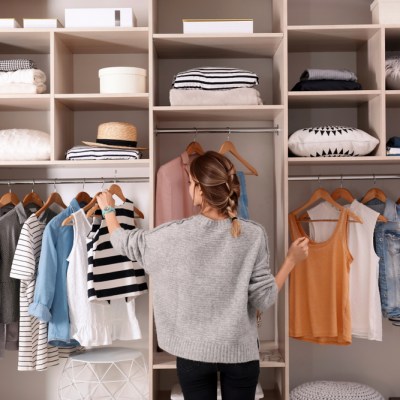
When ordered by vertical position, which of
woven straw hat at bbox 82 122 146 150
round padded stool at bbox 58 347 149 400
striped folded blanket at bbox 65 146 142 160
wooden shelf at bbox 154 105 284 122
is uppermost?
wooden shelf at bbox 154 105 284 122

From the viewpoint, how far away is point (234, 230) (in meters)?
2.20

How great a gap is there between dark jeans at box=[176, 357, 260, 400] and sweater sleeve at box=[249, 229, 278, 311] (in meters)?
0.24

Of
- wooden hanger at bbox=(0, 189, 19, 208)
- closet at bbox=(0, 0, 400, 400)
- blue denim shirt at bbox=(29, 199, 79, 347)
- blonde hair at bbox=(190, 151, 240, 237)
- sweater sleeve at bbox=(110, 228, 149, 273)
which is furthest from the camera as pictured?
closet at bbox=(0, 0, 400, 400)

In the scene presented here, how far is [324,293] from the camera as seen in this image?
298cm

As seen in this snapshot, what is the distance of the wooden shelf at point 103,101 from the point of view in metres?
2.95

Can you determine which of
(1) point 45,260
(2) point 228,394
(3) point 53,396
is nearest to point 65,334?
(1) point 45,260

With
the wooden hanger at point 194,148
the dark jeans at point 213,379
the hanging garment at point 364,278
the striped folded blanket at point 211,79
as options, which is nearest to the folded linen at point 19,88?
the striped folded blanket at point 211,79

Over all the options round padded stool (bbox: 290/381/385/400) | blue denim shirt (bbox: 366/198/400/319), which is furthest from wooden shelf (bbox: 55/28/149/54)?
round padded stool (bbox: 290/381/385/400)

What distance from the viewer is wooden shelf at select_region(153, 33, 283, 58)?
2.94 metres

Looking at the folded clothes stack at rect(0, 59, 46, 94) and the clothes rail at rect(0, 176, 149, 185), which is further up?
the folded clothes stack at rect(0, 59, 46, 94)

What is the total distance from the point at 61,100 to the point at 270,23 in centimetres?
124

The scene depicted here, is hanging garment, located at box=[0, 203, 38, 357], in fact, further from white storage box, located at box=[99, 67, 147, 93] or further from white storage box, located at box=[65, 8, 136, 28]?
white storage box, located at box=[65, 8, 136, 28]

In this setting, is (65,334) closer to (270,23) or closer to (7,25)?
(7,25)

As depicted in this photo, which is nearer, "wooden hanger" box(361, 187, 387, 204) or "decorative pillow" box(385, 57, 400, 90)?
"decorative pillow" box(385, 57, 400, 90)
